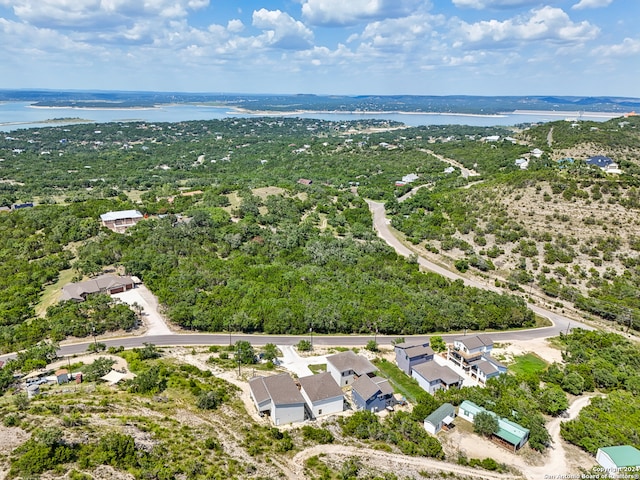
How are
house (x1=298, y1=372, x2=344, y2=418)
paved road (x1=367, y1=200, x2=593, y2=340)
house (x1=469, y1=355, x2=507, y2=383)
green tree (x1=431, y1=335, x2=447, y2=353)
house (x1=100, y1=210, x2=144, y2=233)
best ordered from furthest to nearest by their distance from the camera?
house (x1=100, y1=210, x2=144, y2=233), paved road (x1=367, y1=200, x2=593, y2=340), green tree (x1=431, y1=335, x2=447, y2=353), house (x1=469, y1=355, x2=507, y2=383), house (x1=298, y1=372, x2=344, y2=418)

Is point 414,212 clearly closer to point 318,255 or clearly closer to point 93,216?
point 318,255

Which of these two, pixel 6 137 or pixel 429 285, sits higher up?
pixel 6 137

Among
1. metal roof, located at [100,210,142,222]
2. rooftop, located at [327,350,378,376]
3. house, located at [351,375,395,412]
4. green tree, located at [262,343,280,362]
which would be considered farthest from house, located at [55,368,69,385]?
metal roof, located at [100,210,142,222]

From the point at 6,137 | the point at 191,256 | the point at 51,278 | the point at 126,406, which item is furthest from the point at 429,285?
the point at 6,137

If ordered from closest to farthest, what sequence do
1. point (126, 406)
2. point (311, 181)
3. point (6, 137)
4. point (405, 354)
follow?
point (126, 406), point (405, 354), point (311, 181), point (6, 137)

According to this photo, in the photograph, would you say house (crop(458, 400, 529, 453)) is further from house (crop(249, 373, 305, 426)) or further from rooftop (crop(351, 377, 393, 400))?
house (crop(249, 373, 305, 426))

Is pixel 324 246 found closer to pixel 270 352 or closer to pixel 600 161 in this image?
pixel 270 352

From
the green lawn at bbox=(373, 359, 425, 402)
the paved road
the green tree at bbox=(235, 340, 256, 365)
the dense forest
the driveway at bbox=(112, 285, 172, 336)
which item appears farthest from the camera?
the paved road

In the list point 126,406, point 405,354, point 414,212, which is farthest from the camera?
point 414,212
